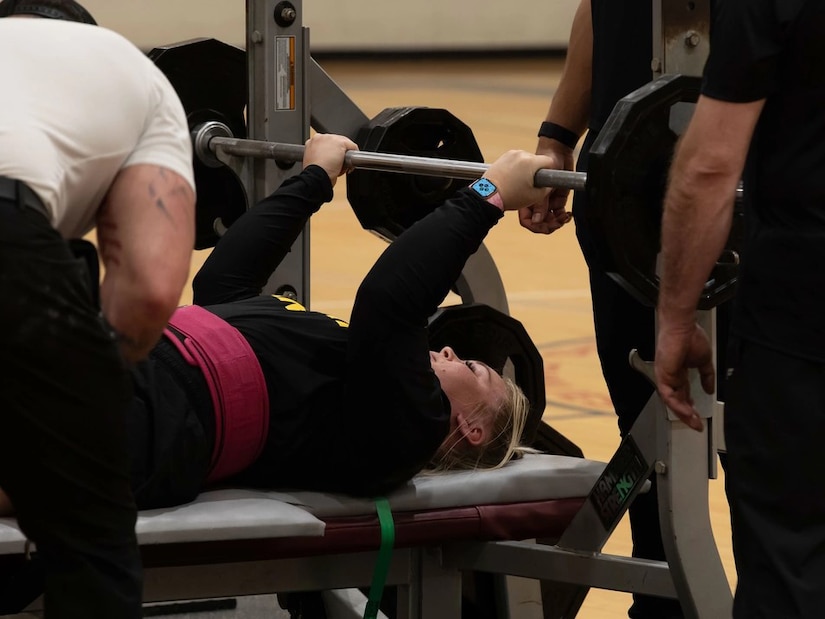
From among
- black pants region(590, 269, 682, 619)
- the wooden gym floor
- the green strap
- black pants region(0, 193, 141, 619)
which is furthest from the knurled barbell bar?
the wooden gym floor

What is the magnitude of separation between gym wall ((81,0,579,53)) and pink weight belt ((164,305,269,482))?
8408 millimetres

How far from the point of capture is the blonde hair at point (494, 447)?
2379 millimetres

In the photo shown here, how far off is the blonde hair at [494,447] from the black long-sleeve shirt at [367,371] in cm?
10

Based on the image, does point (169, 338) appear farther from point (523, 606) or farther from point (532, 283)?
point (532, 283)

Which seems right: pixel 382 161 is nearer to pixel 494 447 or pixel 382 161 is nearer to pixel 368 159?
pixel 368 159

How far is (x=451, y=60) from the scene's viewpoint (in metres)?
11.9

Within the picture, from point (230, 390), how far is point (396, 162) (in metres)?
0.49

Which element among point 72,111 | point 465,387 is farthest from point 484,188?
point 72,111

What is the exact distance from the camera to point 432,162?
2330 millimetres

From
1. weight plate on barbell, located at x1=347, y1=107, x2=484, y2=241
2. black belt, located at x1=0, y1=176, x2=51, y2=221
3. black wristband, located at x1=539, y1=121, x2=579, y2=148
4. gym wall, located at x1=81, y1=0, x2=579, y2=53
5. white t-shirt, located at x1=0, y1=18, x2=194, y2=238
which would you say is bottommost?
gym wall, located at x1=81, y1=0, x2=579, y2=53

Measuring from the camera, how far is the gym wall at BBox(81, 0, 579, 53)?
34.0 feet

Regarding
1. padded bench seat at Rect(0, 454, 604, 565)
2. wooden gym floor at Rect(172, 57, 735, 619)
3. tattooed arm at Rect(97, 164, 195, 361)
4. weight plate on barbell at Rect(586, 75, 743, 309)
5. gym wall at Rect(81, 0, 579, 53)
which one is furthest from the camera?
gym wall at Rect(81, 0, 579, 53)

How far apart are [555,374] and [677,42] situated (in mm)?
2709

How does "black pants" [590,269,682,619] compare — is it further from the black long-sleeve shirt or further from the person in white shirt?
the person in white shirt
